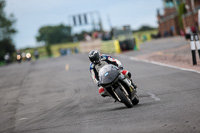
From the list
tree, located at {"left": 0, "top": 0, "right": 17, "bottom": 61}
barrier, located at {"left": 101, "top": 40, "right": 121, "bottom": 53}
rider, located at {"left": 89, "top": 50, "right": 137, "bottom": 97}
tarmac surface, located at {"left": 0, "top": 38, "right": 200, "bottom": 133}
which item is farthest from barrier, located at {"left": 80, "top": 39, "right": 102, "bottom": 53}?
rider, located at {"left": 89, "top": 50, "right": 137, "bottom": 97}

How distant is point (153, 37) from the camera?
273ft

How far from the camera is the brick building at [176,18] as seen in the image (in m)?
56.3

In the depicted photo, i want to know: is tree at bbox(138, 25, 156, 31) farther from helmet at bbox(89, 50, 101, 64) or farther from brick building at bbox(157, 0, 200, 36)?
helmet at bbox(89, 50, 101, 64)

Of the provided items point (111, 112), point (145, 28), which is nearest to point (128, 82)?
point (111, 112)

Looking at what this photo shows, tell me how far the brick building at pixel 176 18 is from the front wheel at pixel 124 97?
137 ft

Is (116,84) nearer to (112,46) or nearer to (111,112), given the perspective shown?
(111,112)

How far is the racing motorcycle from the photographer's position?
9.06 m

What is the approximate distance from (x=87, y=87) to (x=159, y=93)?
4.85 meters

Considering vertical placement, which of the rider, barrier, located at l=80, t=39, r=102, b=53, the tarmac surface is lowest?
barrier, located at l=80, t=39, r=102, b=53

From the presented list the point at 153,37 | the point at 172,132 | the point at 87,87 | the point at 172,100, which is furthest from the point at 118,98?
the point at 153,37

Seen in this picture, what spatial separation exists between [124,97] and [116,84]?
34 cm

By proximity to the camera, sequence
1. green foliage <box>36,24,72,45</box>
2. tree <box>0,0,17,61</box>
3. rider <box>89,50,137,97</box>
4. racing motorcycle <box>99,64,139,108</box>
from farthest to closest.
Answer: green foliage <box>36,24,72,45</box>
tree <box>0,0,17,61</box>
rider <box>89,50,137,97</box>
racing motorcycle <box>99,64,139,108</box>

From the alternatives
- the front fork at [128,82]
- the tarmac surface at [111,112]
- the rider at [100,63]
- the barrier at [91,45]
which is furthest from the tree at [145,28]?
the front fork at [128,82]

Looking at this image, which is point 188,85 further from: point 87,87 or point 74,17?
point 74,17
